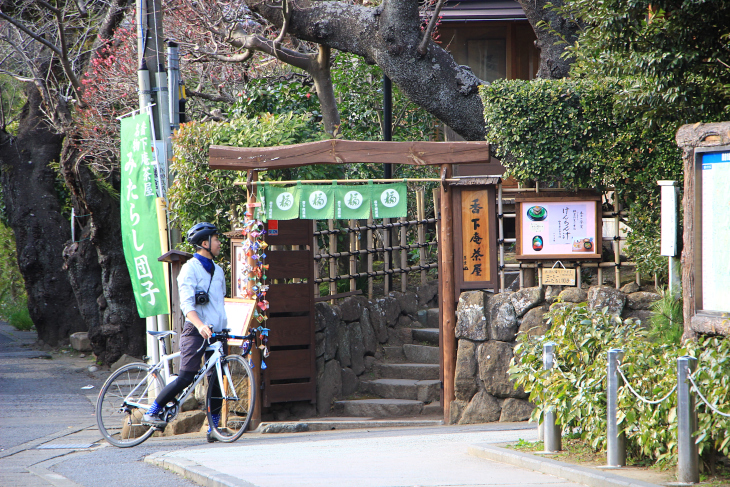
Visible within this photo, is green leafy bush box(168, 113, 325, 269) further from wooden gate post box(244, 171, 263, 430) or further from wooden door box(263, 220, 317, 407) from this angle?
wooden gate post box(244, 171, 263, 430)

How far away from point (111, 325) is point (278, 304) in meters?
6.68

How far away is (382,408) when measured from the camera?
10.9m

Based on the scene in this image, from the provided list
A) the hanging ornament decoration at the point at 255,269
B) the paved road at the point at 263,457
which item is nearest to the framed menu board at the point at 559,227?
the paved road at the point at 263,457

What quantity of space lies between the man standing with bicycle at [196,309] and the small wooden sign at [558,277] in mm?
4302

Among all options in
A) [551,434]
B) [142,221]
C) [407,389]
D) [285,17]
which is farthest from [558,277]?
[285,17]

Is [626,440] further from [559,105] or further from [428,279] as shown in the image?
[428,279]

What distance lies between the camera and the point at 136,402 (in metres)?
8.20

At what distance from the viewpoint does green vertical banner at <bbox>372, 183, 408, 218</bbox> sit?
973cm

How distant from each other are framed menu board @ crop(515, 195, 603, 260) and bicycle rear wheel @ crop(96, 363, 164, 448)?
4950 millimetres

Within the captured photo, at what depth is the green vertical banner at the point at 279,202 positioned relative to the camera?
32.0 ft

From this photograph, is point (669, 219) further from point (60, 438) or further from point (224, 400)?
point (60, 438)

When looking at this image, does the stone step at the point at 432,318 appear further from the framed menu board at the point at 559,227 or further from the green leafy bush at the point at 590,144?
the green leafy bush at the point at 590,144

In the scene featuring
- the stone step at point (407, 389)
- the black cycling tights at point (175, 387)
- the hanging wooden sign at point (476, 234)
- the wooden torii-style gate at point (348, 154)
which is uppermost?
the wooden torii-style gate at point (348, 154)

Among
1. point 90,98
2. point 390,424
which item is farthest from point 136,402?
point 90,98
